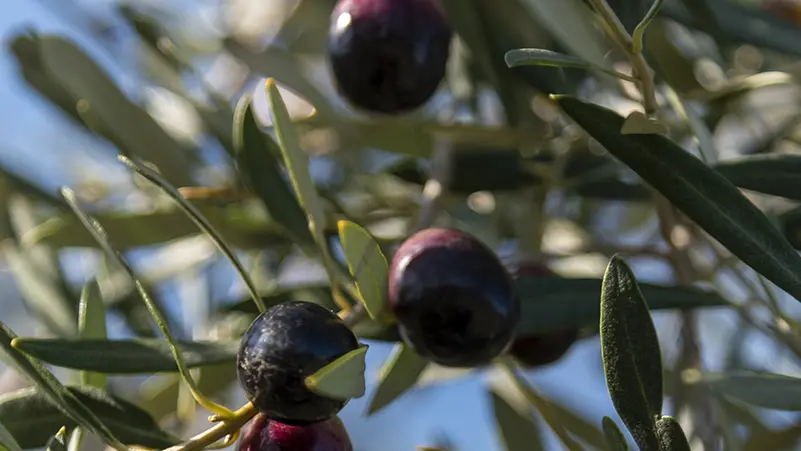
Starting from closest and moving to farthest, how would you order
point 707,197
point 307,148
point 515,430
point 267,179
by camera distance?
point 707,197, point 267,179, point 515,430, point 307,148

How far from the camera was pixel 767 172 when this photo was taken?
31.6 inches

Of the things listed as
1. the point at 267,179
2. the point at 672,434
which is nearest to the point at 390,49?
the point at 267,179

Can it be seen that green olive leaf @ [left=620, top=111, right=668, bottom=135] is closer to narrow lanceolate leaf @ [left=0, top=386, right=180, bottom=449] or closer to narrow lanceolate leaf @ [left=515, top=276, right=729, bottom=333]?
narrow lanceolate leaf @ [left=515, top=276, right=729, bottom=333]

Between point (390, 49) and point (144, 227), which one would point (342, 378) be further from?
point (144, 227)

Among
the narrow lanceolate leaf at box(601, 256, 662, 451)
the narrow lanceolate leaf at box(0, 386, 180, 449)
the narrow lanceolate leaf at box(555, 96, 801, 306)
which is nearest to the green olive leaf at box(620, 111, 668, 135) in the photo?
the narrow lanceolate leaf at box(555, 96, 801, 306)

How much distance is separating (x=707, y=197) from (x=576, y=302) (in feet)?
0.62

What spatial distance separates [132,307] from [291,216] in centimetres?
47

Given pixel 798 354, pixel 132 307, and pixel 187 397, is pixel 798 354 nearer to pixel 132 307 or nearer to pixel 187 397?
pixel 187 397

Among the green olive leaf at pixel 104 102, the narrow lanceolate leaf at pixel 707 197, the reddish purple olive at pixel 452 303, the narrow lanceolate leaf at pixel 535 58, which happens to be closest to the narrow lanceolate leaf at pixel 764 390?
the narrow lanceolate leaf at pixel 707 197

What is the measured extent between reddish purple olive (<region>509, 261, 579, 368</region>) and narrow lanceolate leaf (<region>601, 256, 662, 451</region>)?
0.33m

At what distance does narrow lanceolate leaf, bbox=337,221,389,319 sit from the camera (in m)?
0.69

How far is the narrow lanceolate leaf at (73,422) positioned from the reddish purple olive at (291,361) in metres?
0.15

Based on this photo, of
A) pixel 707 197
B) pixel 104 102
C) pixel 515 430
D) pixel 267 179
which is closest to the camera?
pixel 707 197

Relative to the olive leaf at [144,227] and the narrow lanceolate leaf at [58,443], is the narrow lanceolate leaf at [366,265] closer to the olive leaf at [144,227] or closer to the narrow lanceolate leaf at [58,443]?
the narrow lanceolate leaf at [58,443]
